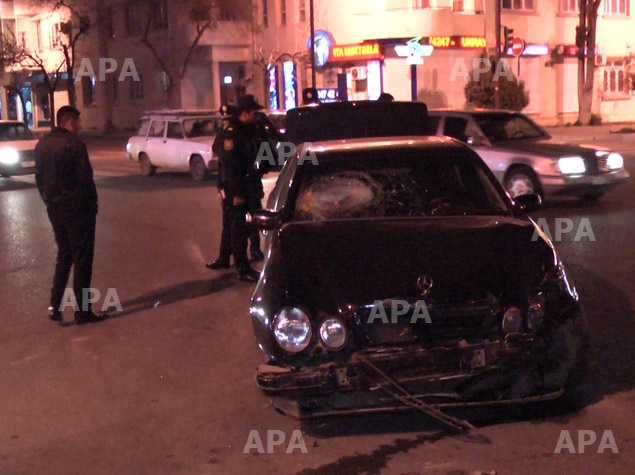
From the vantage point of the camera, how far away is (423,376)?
184 inches

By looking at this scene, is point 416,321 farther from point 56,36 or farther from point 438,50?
point 56,36

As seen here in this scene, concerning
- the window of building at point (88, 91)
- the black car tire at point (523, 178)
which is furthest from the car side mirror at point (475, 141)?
the window of building at point (88, 91)

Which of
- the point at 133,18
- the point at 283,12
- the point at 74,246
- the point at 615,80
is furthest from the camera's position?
the point at 133,18

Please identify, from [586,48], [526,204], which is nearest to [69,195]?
[526,204]

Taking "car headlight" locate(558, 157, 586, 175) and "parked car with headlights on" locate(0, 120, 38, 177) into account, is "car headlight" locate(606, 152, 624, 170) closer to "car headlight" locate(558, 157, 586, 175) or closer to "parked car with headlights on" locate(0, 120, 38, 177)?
"car headlight" locate(558, 157, 586, 175)

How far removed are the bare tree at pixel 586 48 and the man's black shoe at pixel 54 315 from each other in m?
33.3

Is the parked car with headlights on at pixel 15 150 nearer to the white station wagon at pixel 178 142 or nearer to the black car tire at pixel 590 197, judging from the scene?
the white station wagon at pixel 178 142

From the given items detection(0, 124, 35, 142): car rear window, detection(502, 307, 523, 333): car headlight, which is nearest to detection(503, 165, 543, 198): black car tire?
detection(502, 307, 523, 333): car headlight

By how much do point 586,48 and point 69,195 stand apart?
34263mm

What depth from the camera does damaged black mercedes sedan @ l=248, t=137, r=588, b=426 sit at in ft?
15.3

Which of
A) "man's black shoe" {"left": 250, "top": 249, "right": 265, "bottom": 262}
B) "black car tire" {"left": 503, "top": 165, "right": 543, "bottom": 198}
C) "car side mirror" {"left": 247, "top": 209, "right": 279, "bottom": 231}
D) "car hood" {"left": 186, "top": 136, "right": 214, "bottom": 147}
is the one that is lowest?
"man's black shoe" {"left": 250, "top": 249, "right": 265, "bottom": 262}

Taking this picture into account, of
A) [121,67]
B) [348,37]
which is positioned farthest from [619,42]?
[121,67]

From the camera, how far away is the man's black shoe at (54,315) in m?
7.96

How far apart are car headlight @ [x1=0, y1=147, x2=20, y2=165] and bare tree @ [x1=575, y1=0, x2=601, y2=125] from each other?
1001 inches
